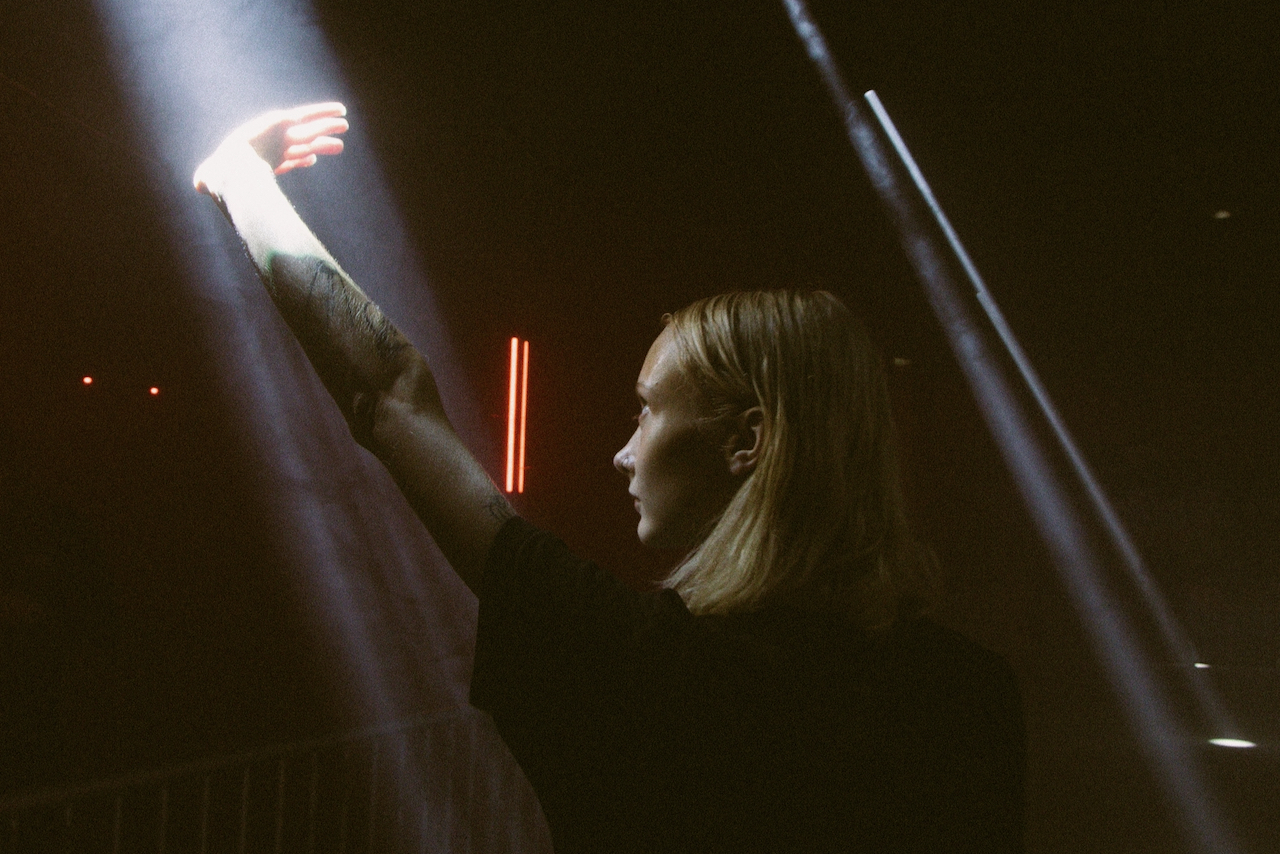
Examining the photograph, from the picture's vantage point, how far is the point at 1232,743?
22.7 feet

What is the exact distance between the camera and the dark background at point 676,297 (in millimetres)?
2615

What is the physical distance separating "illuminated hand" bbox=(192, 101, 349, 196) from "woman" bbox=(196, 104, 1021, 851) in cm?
9

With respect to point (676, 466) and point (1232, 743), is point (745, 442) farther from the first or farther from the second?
point (1232, 743)

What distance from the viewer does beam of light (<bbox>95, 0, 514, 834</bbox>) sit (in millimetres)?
2979

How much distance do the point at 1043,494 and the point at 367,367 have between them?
8.35 m

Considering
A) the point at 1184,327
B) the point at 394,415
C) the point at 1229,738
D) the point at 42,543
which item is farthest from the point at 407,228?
the point at 1229,738

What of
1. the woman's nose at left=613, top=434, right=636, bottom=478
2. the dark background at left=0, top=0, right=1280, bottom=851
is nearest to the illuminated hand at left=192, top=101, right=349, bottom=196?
the woman's nose at left=613, top=434, right=636, bottom=478

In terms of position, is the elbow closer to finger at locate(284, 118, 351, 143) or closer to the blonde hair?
the blonde hair

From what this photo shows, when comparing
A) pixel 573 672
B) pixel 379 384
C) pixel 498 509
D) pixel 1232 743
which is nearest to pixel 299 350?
pixel 379 384

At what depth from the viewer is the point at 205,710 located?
3051 millimetres

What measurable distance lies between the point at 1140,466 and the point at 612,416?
5.37 m

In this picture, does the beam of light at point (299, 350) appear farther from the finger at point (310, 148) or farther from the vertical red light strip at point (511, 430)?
the finger at point (310, 148)

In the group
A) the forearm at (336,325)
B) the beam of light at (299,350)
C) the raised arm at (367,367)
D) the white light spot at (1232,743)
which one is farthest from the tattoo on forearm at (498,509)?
the white light spot at (1232,743)

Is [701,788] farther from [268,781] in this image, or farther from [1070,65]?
[1070,65]
